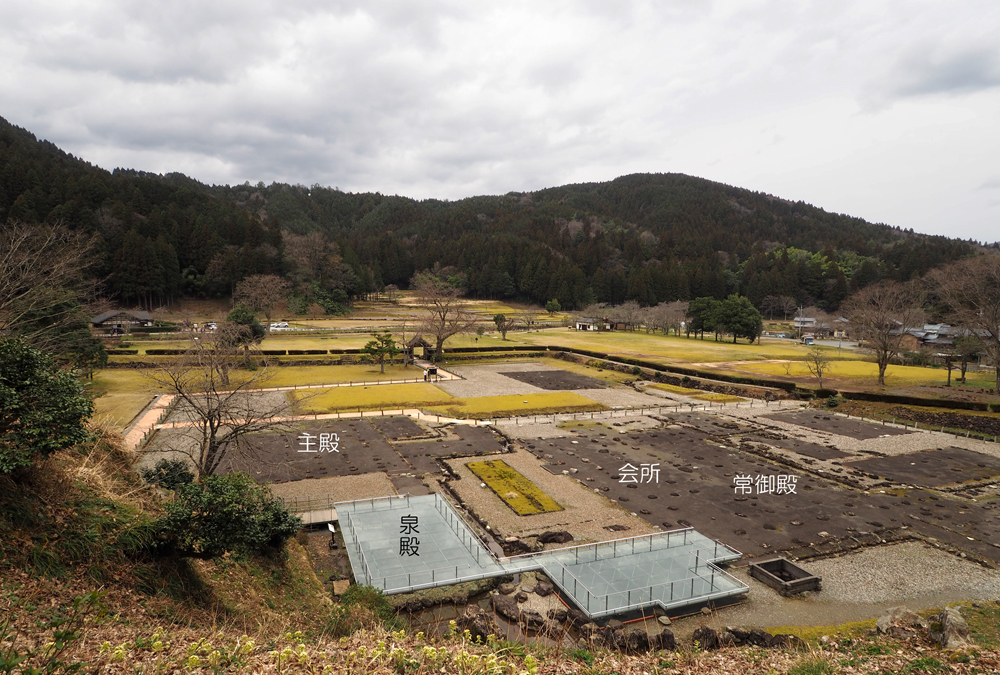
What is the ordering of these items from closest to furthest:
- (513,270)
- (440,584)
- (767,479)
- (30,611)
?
(30,611) → (440,584) → (767,479) → (513,270)

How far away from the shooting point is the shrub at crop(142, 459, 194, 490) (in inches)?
559

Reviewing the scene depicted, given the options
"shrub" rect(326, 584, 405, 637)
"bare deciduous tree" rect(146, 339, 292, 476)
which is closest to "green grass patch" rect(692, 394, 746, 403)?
"bare deciduous tree" rect(146, 339, 292, 476)

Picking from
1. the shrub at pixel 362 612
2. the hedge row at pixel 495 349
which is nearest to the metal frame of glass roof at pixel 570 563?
the shrub at pixel 362 612

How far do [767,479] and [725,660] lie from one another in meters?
12.6

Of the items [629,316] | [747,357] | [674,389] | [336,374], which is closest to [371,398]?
[336,374]

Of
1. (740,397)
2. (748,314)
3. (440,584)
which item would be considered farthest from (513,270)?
(440,584)

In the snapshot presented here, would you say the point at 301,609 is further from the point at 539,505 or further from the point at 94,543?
the point at 539,505

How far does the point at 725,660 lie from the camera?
25.4 ft

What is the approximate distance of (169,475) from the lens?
48.0ft

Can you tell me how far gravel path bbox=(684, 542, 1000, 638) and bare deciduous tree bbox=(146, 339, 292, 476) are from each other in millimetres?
11619

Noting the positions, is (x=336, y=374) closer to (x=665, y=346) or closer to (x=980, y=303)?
(x=665, y=346)

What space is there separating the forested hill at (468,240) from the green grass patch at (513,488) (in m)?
53.8

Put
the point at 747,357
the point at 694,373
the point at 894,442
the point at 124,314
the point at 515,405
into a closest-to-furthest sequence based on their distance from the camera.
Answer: the point at 894,442
the point at 515,405
the point at 694,373
the point at 747,357
the point at 124,314

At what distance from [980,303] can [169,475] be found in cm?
4334
